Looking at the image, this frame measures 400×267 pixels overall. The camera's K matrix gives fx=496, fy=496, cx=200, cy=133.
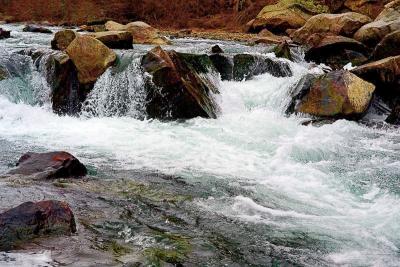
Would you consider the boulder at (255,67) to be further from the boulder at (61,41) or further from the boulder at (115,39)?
the boulder at (61,41)

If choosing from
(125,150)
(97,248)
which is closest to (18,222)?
(97,248)

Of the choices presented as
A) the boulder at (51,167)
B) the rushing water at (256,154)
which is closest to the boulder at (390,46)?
the rushing water at (256,154)

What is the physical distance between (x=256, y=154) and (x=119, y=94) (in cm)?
453

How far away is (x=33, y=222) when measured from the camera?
4746 mm

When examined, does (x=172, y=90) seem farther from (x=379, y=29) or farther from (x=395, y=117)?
(x=379, y=29)

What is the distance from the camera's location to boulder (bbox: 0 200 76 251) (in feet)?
14.9

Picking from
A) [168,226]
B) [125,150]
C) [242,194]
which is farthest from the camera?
[125,150]

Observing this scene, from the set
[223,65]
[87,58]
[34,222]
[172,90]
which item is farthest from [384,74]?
[34,222]

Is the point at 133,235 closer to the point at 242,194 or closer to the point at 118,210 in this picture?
the point at 118,210

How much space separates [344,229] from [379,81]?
7.68 metres

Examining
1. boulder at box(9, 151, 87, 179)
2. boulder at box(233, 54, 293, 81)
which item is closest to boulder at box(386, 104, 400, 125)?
boulder at box(233, 54, 293, 81)

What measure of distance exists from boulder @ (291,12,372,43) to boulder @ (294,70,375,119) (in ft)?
25.1

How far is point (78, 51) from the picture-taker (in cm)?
1204

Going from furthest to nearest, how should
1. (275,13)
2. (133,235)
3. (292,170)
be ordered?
(275,13)
(292,170)
(133,235)
